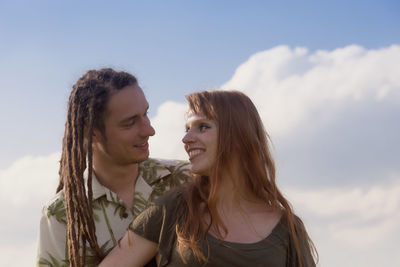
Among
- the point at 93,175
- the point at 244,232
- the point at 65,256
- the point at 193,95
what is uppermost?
the point at 193,95

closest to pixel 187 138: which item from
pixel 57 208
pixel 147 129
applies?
pixel 147 129

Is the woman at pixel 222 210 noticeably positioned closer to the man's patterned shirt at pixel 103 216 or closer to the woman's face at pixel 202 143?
the woman's face at pixel 202 143

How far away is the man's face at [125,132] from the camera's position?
4469mm

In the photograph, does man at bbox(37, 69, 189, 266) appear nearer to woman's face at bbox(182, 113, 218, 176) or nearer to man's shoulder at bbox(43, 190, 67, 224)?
man's shoulder at bbox(43, 190, 67, 224)

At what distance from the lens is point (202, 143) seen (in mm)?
3588

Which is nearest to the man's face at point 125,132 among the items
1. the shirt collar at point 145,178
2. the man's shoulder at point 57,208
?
the shirt collar at point 145,178

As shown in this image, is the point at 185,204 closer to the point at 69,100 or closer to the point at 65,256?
the point at 65,256

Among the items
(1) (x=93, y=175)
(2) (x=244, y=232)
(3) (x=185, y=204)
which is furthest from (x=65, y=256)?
(2) (x=244, y=232)

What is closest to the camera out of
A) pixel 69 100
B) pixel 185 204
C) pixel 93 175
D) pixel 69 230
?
pixel 185 204

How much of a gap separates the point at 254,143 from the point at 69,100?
1.82m

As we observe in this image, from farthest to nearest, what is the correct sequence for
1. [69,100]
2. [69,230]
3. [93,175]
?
[69,100], [93,175], [69,230]

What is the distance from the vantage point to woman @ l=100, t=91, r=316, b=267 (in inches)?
139

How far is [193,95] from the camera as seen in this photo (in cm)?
376

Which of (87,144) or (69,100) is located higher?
(69,100)
